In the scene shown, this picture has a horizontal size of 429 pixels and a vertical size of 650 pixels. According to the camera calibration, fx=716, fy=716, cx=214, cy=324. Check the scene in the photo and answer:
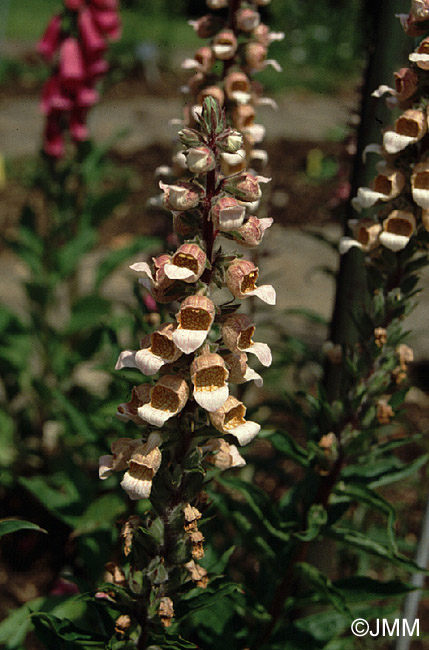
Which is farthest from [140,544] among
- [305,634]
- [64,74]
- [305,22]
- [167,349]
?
[305,22]

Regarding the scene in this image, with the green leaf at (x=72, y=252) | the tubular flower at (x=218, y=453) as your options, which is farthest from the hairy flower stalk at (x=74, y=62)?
the tubular flower at (x=218, y=453)

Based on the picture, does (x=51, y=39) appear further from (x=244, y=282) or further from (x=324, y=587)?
(x=324, y=587)

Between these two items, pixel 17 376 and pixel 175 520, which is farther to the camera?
pixel 17 376

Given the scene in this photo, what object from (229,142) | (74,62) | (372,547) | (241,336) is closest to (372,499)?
(372,547)

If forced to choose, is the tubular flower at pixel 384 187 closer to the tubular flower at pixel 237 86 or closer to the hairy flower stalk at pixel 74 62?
the tubular flower at pixel 237 86

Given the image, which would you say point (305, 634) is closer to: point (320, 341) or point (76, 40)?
point (320, 341)

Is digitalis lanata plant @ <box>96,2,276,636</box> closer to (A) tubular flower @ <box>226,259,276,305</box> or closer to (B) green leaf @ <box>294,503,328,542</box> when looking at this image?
(A) tubular flower @ <box>226,259,276,305</box>
